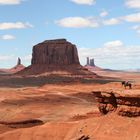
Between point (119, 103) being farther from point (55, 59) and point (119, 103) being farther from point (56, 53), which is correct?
point (56, 53)

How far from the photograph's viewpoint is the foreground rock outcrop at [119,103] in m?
22.3

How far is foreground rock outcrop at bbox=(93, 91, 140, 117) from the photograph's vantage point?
22266 millimetres

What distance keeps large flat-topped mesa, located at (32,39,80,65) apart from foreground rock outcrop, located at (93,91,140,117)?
415ft

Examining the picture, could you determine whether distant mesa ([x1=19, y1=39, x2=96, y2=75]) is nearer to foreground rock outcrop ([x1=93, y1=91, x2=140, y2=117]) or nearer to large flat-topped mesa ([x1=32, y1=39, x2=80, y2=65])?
large flat-topped mesa ([x1=32, y1=39, x2=80, y2=65])

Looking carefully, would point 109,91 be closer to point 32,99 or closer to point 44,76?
point 32,99

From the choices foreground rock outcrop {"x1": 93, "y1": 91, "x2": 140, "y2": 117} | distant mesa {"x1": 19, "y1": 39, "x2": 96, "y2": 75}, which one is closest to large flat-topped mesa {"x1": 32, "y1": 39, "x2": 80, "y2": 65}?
distant mesa {"x1": 19, "y1": 39, "x2": 96, "y2": 75}

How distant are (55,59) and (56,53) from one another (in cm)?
257

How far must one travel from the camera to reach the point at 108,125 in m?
22.8

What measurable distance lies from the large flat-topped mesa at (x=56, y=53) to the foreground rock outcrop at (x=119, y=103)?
126445 millimetres

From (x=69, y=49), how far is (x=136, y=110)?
133366 mm

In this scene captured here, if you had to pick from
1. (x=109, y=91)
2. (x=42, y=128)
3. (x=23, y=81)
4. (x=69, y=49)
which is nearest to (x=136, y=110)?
(x=109, y=91)

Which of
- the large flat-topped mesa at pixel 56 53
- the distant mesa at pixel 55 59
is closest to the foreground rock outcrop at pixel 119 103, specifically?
the distant mesa at pixel 55 59

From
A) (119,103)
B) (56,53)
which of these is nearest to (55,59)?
(56,53)

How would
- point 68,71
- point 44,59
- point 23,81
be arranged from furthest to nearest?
1. point 44,59
2. point 68,71
3. point 23,81
